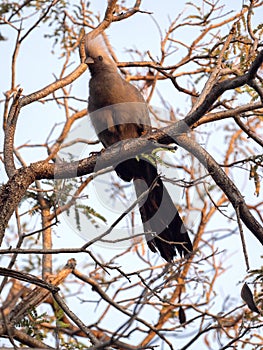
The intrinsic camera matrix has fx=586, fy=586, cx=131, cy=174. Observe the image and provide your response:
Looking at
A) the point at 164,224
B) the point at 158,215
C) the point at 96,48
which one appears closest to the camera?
the point at 164,224

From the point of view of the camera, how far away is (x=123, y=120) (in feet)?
16.9

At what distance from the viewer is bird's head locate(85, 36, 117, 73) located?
548cm

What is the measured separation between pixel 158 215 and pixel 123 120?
91 centimetres

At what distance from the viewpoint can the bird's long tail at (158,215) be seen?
448 cm

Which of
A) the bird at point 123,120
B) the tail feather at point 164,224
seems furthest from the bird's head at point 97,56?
the tail feather at point 164,224

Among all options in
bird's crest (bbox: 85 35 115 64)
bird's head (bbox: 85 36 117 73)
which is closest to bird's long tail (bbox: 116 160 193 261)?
bird's head (bbox: 85 36 117 73)

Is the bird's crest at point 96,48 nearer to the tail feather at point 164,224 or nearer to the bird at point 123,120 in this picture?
the bird at point 123,120

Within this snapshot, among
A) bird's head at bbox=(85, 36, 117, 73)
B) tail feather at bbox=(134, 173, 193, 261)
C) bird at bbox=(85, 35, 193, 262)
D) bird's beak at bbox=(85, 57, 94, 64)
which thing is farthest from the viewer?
bird's head at bbox=(85, 36, 117, 73)

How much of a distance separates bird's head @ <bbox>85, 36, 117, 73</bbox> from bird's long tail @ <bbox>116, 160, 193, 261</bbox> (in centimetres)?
100

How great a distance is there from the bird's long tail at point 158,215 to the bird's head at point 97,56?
39.4 inches

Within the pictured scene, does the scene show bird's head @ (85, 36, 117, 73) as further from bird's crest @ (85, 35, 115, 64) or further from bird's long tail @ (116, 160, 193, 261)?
bird's long tail @ (116, 160, 193, 261)

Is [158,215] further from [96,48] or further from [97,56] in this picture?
[96,48]

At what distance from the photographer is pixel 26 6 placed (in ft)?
Answer: 21.8

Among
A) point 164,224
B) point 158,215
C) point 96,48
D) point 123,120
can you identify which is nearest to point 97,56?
point 96,48
